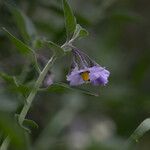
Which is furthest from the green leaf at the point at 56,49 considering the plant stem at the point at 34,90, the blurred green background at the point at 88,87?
the blurred green background at the point at 88,87

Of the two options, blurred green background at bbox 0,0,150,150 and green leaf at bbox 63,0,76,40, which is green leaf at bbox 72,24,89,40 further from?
blurred green background at bbox 0,0,150,150

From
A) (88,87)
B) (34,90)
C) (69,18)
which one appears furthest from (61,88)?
(88,87)

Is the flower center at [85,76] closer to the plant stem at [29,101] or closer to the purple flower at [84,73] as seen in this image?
the purple flower at [84,73]

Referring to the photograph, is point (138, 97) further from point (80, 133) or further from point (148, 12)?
point (148, 12)

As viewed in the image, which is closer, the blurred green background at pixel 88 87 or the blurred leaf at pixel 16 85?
the blurred leaf at pixel 16 85

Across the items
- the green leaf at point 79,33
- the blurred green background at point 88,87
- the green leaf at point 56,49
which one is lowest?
the blurred green background at point 88,87

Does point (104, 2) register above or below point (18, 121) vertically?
above

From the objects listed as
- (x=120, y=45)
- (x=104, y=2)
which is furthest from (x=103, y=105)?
(x=120, y=45)
